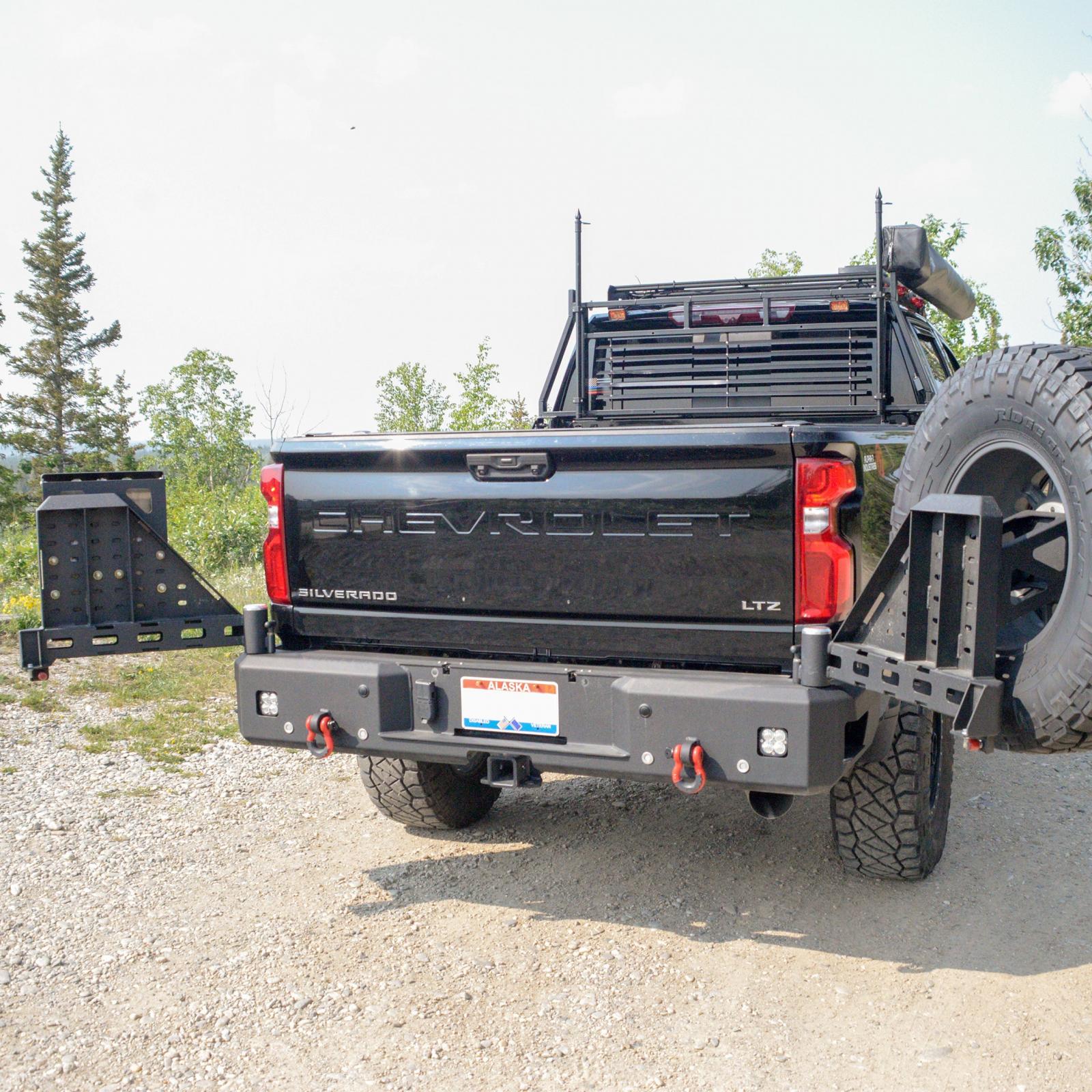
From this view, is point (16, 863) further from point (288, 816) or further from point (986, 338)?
point (986, 338)

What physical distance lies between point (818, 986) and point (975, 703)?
1.22 m

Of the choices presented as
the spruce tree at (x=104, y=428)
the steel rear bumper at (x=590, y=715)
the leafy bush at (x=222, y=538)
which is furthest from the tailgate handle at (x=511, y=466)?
the spruce tree at (x=104, y=428)

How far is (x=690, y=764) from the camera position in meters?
3.25

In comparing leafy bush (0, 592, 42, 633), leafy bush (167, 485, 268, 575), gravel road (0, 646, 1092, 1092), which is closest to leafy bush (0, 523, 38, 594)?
leafy bush (0, 592, 42, 633)

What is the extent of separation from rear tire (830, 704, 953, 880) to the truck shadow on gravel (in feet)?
0.50

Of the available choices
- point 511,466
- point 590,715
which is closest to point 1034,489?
point 590,715

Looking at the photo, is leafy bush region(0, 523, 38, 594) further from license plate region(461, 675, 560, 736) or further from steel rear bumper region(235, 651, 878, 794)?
license plate region(461, 675, 560, 736)

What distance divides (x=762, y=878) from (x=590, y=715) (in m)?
1.34

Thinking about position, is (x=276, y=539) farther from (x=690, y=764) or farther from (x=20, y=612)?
(x=20, y=612)

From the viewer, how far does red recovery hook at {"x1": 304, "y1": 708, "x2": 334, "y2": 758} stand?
12.2ft

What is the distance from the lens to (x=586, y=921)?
3.90m

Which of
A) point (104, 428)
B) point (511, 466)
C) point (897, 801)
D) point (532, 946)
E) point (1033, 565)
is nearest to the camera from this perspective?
point (1033, 565)

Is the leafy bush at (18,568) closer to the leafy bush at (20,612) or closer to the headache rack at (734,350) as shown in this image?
the leafy bush at (20,612)

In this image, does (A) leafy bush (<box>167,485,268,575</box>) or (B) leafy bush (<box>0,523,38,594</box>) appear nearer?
(B) leafy bush (<box>0,523,38,594</box>)
